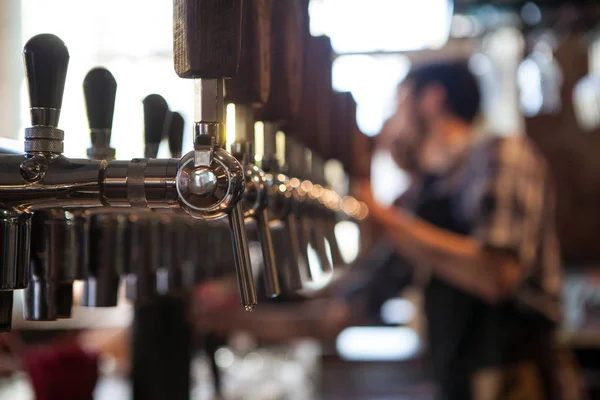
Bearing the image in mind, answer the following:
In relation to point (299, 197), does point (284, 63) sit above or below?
above

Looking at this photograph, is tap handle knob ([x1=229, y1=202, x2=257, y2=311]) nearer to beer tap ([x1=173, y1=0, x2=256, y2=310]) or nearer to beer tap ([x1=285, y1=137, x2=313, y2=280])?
beer tap ([x1=173, y1=0, x2=256, y2=310])

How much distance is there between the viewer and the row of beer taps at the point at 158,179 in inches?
22.5

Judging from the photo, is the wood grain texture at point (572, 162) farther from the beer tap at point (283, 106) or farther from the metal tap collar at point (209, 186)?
the metal tap collar at point (209, 186)

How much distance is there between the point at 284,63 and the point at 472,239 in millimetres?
2045

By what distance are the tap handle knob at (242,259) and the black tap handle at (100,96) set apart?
0.82 feet

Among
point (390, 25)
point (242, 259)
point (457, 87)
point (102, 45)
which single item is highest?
point (390, 25)

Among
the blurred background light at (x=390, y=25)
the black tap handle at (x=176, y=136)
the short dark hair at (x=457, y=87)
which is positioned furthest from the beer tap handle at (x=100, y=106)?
the blurred background light at (x=390, y=25)

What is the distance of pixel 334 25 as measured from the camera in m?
5.83

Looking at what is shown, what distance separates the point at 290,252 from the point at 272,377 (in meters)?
1.65

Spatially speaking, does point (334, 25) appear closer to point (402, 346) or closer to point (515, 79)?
point (515, 79)

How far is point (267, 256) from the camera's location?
2.49 ft

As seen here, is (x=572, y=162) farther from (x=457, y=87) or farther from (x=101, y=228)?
(x=101, y=228)

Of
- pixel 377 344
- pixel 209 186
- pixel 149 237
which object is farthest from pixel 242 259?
pixel 377 344

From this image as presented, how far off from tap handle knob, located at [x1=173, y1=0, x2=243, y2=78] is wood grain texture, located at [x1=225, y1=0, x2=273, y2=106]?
127 mm
